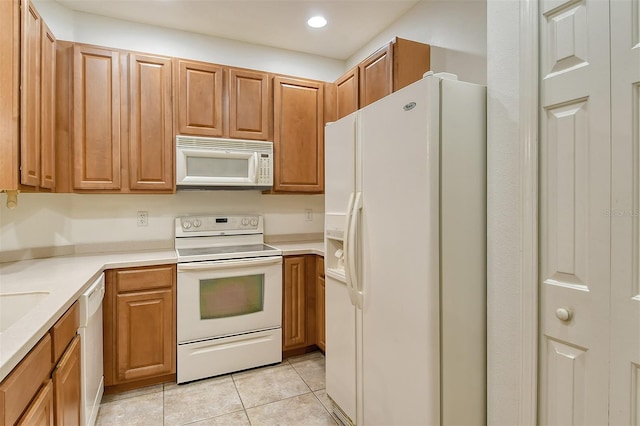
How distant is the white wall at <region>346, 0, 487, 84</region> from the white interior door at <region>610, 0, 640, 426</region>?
0.98 m

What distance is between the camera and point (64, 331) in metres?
1.39

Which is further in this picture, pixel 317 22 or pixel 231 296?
pixel 317 22

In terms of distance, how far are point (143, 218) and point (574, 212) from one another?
2.88m

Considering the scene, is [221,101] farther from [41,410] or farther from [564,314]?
[564,314]

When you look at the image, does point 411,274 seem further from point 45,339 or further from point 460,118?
point 45,339

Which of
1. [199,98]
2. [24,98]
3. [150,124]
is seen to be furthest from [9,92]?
[199,98]

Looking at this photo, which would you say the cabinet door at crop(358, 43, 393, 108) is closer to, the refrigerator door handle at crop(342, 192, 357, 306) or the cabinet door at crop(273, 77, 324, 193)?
the cabinet door at crop(273, 77, 324, 193)

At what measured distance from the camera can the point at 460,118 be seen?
138cm

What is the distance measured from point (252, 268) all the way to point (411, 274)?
1.52 m

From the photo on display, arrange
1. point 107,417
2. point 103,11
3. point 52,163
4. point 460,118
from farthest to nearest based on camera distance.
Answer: point 103,11 < point 52,163 < point 107,417 < point 460,118

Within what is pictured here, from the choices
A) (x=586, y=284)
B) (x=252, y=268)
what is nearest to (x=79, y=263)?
(x=252, y=268)

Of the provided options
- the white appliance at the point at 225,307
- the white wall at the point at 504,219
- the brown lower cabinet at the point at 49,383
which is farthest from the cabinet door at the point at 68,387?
the white wall at the point at 504,219

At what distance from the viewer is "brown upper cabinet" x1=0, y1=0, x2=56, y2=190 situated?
64.7 inches

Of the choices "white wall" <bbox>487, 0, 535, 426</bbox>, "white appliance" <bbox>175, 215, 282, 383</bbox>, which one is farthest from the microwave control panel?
"white wall" <bbox>487, 0, 535, 426</bbox>
